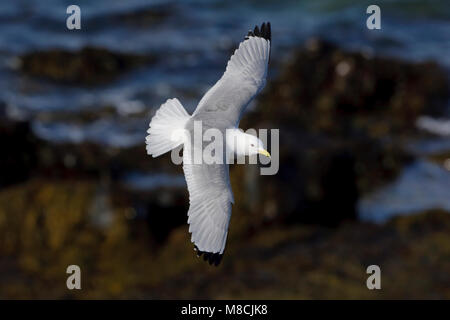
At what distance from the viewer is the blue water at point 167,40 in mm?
10109

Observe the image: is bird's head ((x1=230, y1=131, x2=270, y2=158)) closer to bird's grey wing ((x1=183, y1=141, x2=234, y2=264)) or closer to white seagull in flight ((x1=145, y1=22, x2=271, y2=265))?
white seagull in flight ((x1=145, y1=22, x2=271, y2=265))

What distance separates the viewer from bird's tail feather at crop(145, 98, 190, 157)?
4.56 meters

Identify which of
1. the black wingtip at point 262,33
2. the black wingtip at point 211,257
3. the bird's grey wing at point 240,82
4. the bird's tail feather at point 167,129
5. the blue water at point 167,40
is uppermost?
the blue water at point 167,40

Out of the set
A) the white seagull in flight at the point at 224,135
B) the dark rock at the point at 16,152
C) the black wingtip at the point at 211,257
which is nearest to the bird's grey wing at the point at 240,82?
the white seagull in flight at the point at 224,135

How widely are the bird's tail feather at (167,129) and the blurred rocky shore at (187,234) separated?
186cm

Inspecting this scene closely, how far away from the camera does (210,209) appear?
437 centimetres

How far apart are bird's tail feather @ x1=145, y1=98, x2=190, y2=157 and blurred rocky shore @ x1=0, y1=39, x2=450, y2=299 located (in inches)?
73.3

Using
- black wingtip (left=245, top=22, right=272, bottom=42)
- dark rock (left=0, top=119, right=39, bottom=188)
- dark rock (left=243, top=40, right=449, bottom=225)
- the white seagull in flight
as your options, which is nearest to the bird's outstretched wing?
the white seagull in flight

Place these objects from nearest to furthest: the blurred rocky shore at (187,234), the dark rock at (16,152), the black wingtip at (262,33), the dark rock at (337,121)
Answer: the black wingtip at (262,33), the blurred rocky shore at (187,234), the dark rock at (337,121), the dark rock at (16,152)

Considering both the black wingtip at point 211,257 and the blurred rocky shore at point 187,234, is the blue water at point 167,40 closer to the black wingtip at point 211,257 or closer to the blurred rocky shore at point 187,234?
the blurred rocky shore at point 187,234

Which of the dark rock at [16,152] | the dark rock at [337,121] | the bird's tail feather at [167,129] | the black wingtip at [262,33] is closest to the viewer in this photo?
the bird's tail feather at [167,129]
